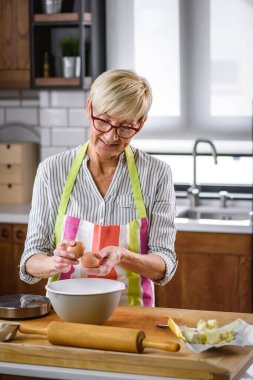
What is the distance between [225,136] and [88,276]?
2.57m

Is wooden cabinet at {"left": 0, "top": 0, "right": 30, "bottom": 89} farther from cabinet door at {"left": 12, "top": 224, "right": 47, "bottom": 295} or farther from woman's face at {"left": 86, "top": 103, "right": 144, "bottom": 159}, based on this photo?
woman's face at {"left": 86, "top": 103, "right": 144, "bottom": 159}

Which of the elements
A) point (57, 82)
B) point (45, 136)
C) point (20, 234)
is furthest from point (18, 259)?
point (57, 82)

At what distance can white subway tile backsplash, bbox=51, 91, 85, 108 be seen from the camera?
207 inches

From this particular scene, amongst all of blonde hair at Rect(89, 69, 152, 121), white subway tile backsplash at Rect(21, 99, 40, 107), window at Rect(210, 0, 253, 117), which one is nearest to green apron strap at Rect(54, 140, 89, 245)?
blonde hair at Rect(89, 69, 152, 121)

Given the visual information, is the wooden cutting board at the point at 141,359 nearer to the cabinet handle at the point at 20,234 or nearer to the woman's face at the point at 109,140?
the woman's face at the point at 109,140

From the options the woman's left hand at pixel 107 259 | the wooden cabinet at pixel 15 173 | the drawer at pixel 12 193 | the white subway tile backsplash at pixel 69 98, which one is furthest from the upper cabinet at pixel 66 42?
the woman's left hand at pixel 107 259

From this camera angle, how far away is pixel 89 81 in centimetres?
511

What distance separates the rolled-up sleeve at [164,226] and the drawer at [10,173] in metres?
2.33

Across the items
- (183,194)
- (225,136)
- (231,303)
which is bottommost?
(231,303)

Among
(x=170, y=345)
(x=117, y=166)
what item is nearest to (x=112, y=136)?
(x=117, y=166)

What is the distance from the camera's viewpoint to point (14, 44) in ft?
17.0

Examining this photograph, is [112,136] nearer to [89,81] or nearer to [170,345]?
[170,345]

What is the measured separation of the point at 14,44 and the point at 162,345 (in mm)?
3309

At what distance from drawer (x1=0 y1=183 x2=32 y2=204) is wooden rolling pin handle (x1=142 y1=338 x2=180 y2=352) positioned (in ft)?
10.3
